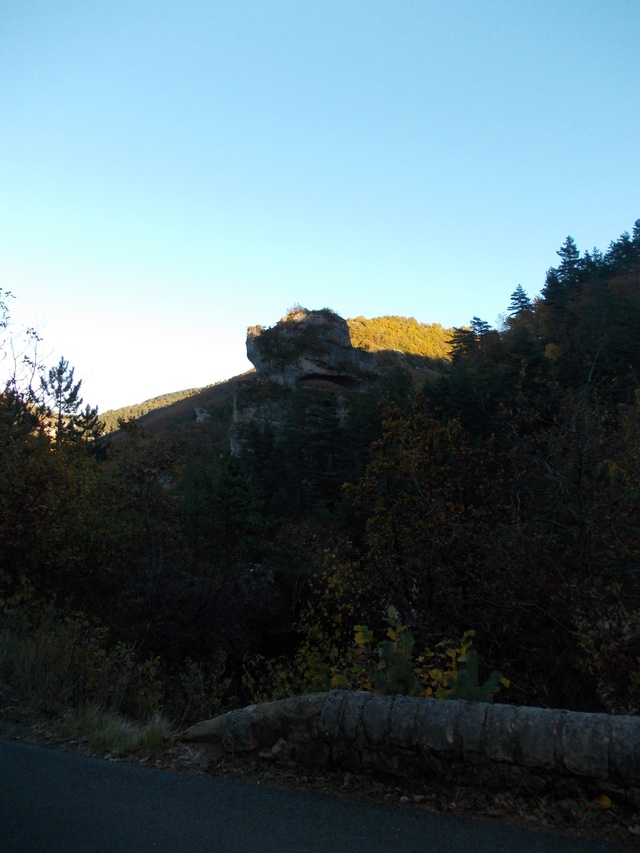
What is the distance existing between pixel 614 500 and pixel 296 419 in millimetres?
39632

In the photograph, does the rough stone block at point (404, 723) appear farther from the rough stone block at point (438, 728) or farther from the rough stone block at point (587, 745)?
the rough stone block at point (587, 745)

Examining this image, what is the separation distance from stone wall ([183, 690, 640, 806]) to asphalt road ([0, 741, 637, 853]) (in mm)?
315

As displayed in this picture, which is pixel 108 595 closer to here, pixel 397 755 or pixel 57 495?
pixel 57 495

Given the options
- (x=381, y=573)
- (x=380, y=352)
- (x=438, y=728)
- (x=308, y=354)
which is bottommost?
(x=381, y=573)

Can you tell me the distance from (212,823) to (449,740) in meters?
1.40

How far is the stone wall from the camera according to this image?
345cm

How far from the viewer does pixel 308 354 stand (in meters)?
74.7

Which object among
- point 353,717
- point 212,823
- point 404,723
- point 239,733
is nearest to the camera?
point 212,823

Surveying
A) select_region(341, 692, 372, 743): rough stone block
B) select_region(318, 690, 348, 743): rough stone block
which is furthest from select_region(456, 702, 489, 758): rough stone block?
select_region(318, 690, 348, 743): rough stone block

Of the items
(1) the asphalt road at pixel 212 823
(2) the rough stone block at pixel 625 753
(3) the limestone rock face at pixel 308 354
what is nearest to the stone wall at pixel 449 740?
(2) the rough stone block at pixel 625 753

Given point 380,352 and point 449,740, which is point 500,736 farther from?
point 380,352

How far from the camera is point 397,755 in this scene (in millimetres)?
3955

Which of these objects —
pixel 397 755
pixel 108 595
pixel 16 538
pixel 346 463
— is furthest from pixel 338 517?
pixel 397 755

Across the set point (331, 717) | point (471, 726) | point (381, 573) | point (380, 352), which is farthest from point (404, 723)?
point (380, 352)
